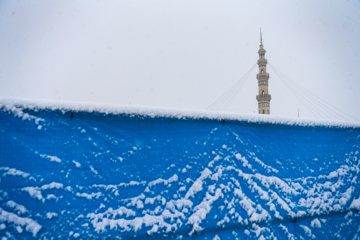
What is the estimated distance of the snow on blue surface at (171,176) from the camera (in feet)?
3.33

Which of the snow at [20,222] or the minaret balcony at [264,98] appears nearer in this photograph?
the snow at [20,222]

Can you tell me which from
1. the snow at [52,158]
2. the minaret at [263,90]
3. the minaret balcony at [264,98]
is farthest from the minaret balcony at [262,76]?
the snow at [52,158]

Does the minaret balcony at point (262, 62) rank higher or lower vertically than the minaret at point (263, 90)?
higher

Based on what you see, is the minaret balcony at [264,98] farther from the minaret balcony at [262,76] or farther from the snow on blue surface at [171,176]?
the snow on blue surface at [171,176]

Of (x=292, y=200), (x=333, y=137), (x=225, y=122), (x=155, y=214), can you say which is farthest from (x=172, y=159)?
(x=333, y=137)

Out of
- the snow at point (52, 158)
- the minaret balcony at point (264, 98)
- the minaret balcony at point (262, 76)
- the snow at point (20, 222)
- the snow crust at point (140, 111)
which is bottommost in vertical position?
the snow at point (20, 222)

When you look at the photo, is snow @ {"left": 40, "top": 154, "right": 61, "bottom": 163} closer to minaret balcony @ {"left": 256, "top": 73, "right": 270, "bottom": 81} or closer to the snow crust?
the snow crust

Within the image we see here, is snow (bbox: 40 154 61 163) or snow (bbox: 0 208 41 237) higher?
snow (bbox: 40 154 61 163)

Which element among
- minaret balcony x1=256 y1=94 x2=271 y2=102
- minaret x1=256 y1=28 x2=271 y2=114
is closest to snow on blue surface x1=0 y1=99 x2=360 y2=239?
minaret x1=256 y1=28 x2=271 y2=114

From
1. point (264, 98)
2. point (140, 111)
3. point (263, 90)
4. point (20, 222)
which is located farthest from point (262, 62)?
point (20, 222)

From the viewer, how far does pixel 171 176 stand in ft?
4.00

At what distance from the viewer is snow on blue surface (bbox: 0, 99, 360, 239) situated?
1015mm

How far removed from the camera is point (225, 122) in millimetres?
1382

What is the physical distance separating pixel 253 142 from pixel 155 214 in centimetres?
77
